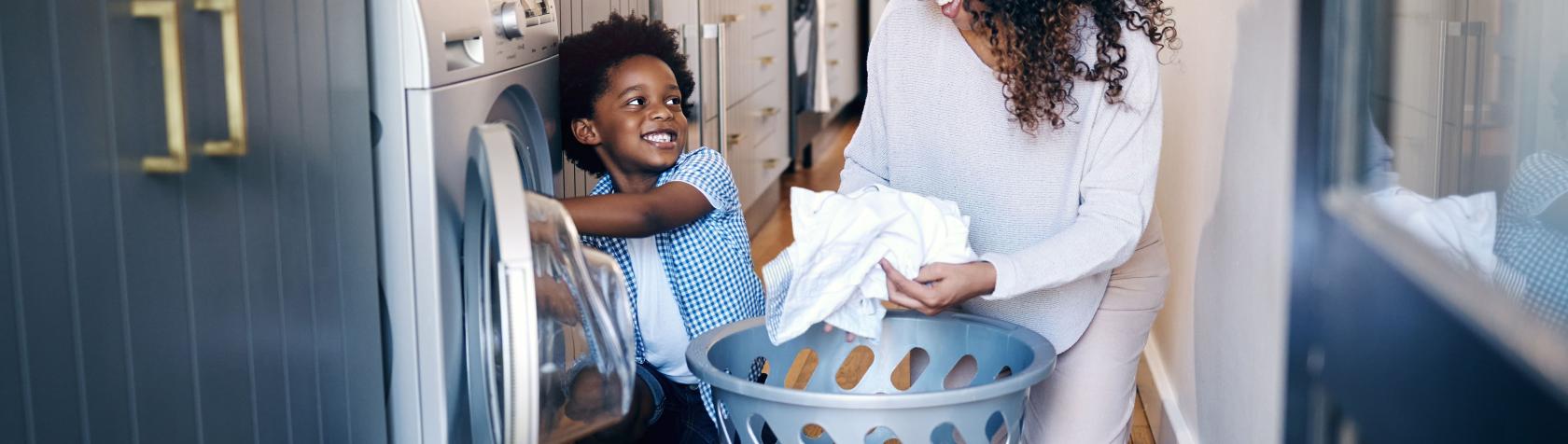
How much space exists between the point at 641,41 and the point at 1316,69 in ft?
2.71

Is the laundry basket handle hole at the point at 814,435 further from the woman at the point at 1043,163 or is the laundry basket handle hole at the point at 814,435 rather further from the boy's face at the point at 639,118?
the boy's face at the point at 639,118

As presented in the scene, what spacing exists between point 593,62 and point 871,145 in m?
0.37

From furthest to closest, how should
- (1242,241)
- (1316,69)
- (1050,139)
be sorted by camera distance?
(1242,241)
(1050,139)
(1316,69)

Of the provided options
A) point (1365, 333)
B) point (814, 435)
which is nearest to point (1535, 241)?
point (1365, 333)

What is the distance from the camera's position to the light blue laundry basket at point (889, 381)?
4.00 feet

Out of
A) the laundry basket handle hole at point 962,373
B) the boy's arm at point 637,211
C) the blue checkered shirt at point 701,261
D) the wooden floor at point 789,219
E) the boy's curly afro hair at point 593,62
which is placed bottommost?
the wooden floor at point 789,219

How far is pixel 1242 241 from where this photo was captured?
1.87 metres

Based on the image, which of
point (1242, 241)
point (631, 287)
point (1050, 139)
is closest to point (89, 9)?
point (631, 287)

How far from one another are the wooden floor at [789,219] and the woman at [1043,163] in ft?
3.53

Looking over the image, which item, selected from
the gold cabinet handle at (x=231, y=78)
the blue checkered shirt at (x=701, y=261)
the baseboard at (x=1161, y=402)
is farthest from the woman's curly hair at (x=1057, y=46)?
A: the baseboard at (x=1161, y=402)

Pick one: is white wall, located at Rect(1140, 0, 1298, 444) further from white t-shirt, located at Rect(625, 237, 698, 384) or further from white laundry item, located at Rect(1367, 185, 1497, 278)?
white t-shirt, located at Rect(625, 237, 698, 384)

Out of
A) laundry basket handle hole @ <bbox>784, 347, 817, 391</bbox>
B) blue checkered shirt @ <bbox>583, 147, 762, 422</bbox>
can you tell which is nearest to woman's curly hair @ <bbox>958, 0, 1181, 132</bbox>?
blue checkered shirt @ <bbox>583, 147, 762, 422</bbox>

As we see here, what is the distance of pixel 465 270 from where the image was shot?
135 centimetres

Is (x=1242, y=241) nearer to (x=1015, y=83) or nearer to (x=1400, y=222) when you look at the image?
(x=1015, y=83)
